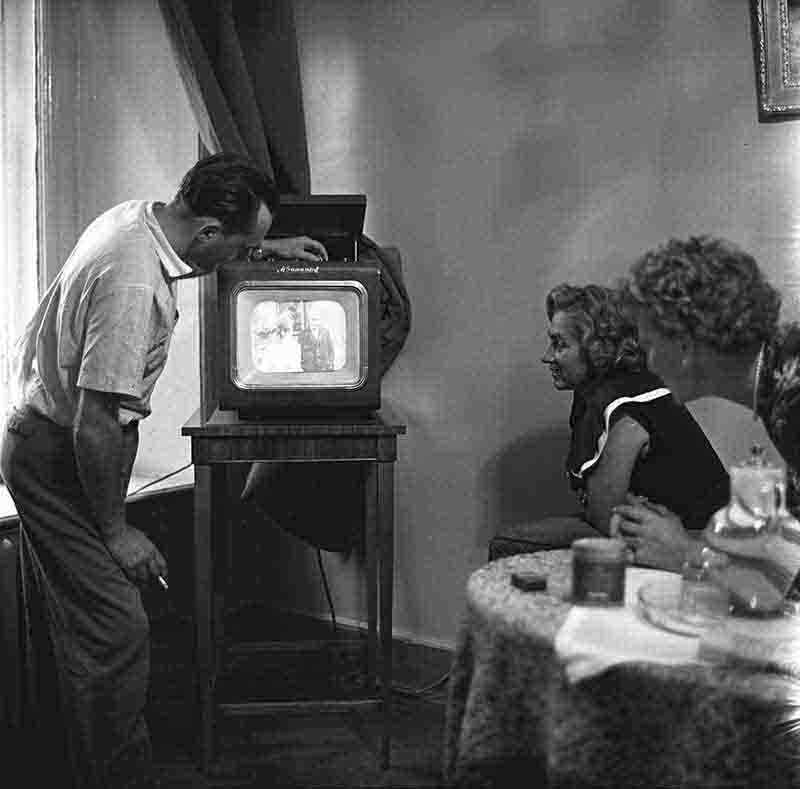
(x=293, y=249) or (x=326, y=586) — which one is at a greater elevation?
(x=293, y=249)

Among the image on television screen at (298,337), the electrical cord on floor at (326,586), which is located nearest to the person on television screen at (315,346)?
the image on television screen at (298,337)

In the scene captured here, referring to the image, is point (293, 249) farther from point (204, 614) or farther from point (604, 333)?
point (204, 614)

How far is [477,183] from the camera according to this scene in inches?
113

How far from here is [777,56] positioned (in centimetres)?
236

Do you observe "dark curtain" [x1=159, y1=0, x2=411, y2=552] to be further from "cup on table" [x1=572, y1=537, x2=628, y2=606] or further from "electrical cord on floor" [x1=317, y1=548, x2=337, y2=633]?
"cup on table" [x1=572, y1=537, x2=628, y2=606]

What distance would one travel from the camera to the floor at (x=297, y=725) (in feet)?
7.63

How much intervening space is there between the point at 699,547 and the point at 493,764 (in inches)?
14.7

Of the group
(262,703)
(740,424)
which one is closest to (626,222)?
(740,424)

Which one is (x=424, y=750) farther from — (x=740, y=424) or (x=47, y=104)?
(x=47, y=104)

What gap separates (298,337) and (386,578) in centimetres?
57

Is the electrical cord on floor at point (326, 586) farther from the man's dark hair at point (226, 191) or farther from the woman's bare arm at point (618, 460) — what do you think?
the man's dark hair at point (226, 191)

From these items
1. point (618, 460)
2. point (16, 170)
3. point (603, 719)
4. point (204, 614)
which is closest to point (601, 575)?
point (603, 719)

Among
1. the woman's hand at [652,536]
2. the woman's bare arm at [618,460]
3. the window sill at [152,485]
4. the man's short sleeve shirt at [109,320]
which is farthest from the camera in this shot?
the window sill at [152,485]

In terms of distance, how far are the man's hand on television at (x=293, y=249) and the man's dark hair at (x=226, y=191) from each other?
0.31 meters
